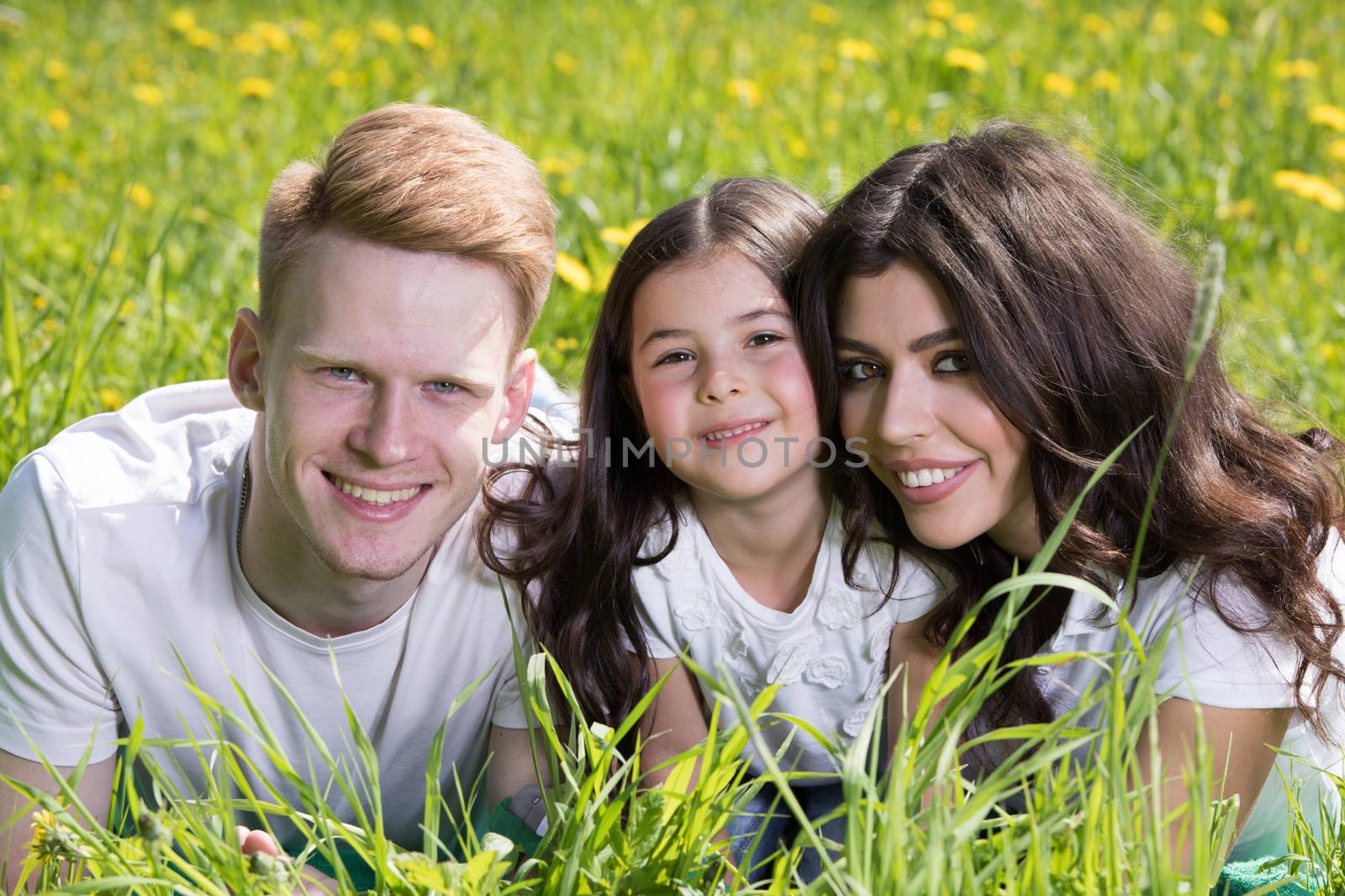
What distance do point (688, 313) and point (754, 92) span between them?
2.90 m

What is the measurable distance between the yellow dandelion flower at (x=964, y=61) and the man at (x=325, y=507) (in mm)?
3181

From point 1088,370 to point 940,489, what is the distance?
1.05ft

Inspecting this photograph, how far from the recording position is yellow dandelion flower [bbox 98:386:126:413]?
3.19m

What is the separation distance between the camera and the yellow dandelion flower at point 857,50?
5230 mm

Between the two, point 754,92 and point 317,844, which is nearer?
point 317,844

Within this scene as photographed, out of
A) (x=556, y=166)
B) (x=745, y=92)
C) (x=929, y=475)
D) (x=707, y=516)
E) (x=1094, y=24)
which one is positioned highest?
(x=1094, y=24)

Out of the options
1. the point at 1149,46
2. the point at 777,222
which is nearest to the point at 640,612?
the point at 777,222

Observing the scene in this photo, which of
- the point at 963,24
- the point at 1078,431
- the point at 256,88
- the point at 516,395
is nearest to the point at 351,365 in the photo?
the point at 516,395

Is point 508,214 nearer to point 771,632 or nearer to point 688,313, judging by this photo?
point 688,313

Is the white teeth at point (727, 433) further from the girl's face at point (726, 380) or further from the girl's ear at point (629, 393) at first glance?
the girl's ear at point (629, 393)

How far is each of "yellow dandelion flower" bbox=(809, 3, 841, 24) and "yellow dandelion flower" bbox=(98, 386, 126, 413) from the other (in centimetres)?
380

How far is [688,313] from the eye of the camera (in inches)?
93.7

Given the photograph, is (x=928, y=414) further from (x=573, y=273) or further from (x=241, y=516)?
(x=573, y=273)

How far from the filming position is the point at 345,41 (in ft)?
19.0
